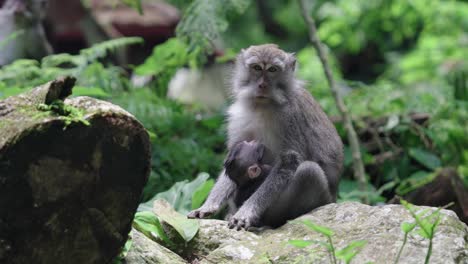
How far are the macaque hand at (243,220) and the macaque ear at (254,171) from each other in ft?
1.37

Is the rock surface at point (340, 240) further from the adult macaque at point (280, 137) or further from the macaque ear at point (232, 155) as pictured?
the macaque ear at point (232, 155)

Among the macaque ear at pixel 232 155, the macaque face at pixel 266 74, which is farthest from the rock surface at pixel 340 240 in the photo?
the macaque face at pixel 266 74

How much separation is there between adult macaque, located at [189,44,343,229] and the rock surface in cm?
34

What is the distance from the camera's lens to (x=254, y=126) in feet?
21.7

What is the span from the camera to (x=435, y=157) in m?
9.37

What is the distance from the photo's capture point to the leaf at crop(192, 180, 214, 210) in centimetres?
671

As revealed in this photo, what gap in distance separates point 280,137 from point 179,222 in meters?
1.38

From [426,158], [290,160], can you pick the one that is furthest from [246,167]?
[426,158]

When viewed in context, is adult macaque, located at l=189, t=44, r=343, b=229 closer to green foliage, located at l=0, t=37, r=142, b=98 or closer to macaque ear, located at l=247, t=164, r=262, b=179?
macaque ear, located at l=247, t=164, r=262, b=179

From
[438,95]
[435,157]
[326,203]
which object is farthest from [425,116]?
[326,203]

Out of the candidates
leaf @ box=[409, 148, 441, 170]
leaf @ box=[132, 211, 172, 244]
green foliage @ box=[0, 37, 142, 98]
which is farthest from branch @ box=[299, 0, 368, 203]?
leaf @ box=[132, 211, 172, 244]

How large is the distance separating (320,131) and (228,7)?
2.35 meters

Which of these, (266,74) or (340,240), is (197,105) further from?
(340,240)

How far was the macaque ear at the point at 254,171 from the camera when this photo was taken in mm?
6254
